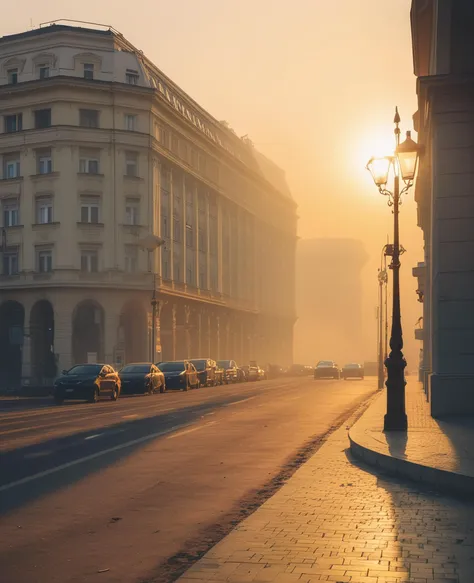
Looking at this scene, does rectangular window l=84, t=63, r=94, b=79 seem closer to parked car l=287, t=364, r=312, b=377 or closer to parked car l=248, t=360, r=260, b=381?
parked car l=248, t=360, r=260, b=381

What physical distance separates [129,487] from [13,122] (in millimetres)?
60621

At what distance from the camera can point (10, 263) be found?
67062mm

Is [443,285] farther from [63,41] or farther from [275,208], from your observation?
[275,208]

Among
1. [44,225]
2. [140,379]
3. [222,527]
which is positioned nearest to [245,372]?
[44,225]

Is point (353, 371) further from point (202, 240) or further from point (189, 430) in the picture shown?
point (189, 430)

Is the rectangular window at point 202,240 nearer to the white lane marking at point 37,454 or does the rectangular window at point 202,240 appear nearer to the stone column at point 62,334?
the stone column at point 62,334

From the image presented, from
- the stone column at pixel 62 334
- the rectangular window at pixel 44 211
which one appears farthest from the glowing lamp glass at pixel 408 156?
the rectangular window at pixel 44 211

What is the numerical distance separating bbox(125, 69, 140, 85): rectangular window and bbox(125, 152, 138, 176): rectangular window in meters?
5.29

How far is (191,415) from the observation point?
83.9 feet

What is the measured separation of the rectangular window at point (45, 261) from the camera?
216 feet

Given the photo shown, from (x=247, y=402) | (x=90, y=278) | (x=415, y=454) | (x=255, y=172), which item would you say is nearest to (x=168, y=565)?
(x=415, y=454)

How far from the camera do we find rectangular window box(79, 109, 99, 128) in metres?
67.0

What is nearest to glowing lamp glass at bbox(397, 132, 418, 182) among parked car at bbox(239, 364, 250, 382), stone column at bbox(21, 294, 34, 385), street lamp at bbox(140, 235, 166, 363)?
street lamp at bbox(140, 235, 166, 363)

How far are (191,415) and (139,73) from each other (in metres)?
49.0
